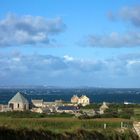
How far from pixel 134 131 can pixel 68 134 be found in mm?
8523

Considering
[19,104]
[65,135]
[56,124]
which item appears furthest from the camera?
[19,104]

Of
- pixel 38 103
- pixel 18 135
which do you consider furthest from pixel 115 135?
pixel 38 103

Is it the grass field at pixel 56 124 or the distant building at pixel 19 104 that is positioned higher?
the distant building at pixel 19 104

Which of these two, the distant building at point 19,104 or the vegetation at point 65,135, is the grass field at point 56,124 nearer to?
the vegetation at point 65,135

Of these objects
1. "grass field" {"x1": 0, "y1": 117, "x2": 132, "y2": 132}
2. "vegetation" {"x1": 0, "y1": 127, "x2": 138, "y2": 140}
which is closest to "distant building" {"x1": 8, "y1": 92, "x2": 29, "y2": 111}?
"grass field" {"x1": 0, "y1": 117, "x2": 132, "y2": 132}

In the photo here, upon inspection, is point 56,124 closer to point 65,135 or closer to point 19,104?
point 65,135

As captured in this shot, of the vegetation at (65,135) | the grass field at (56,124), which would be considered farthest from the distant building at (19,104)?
the vegetation at (65,135)

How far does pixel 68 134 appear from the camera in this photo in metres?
26.1

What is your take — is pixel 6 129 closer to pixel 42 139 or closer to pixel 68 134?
pixel 42 139

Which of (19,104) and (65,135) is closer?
(65,135)

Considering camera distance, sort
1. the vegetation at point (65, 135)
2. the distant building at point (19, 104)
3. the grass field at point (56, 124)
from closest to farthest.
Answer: the vegetation at point (65, 135), the grass field at point (56, 124), the distant building at point (19, 104)

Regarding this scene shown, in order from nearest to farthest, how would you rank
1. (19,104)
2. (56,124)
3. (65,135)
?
(65,135)
(56,124)
(19,104)

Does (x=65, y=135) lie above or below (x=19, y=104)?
below

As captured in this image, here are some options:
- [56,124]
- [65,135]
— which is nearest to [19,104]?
[56,124]
